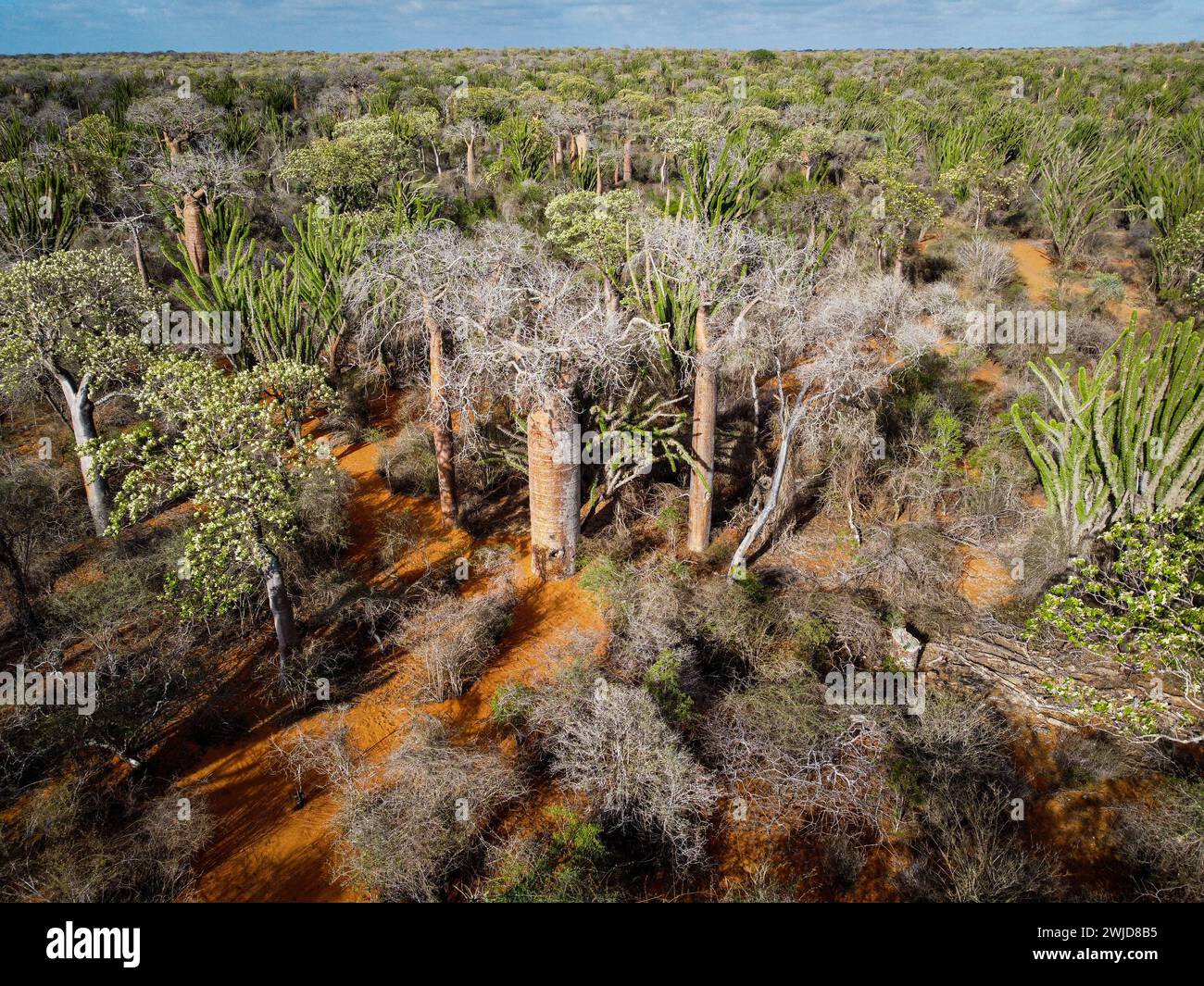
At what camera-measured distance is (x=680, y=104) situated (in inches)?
1048

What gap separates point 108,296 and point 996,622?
1249 centimetres

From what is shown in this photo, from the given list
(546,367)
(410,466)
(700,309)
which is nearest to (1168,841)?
(700,309)

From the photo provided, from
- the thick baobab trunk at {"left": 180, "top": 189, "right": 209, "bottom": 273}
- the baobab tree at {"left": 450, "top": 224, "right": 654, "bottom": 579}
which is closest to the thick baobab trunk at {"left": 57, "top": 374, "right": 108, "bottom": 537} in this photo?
the baobab tree at {"left": 450, "top": 224, "right": 654, "bottom": 579}

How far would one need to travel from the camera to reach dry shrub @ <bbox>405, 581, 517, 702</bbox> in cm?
722

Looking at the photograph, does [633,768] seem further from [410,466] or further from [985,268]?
[985,268]

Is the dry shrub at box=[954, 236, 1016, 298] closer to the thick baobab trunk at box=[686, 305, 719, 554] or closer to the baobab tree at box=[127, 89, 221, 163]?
the thick baobab trunk at box=[686, 305, 719, 554]

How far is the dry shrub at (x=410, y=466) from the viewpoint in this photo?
34.7ft

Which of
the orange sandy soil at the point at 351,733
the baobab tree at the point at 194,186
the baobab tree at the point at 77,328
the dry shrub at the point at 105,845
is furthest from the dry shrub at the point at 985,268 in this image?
the dry shrub at the point at 105,845

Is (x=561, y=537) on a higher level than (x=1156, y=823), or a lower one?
higher

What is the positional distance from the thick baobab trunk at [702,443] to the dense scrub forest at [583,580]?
6 cm
